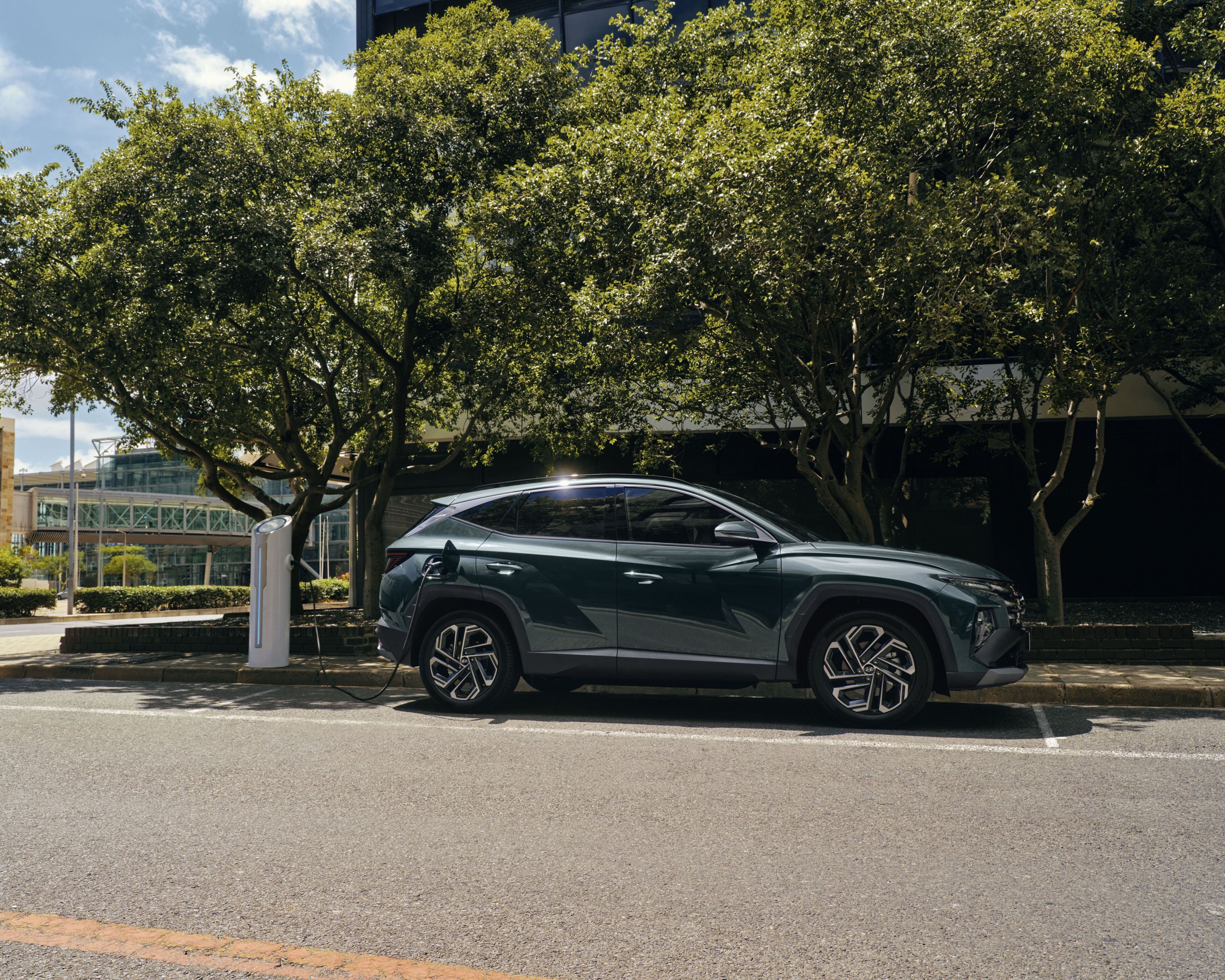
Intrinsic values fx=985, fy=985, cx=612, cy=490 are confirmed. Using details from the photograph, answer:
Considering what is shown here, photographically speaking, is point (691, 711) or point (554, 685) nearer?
point (691, 711)

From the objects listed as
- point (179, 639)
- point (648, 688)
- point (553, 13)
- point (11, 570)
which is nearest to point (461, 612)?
point (648, 688)

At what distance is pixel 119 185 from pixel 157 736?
8957mm

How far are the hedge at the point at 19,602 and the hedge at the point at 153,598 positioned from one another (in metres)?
1.94

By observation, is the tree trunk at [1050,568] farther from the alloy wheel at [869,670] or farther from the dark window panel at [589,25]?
the dark window panel at [589,25]

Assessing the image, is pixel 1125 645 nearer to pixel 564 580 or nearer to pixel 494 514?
pixel 564 580

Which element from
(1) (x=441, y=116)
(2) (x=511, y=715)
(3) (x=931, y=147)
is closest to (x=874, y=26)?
(3) (x=931, y=147)

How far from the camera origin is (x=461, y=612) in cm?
793

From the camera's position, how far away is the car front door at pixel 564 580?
24.7 feet

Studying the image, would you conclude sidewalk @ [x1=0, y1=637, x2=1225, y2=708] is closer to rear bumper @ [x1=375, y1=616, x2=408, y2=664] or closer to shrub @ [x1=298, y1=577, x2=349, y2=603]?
rear bumper @ [x1=375, y1=616, x2=408, y2=664]

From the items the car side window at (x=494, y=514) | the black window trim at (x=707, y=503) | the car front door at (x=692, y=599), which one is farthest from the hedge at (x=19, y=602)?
the car front door at (x=692, y=599)

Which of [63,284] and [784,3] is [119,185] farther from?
[784,3]

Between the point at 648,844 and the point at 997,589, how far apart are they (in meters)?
3.83

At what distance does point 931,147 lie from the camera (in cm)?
1181

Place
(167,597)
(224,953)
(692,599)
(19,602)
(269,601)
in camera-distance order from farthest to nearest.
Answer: (167,597), (19,602), (269,601), (692,599), (224,953)
